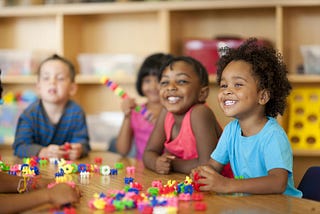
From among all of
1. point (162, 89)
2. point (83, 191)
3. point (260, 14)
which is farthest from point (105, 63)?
point (83, 191)

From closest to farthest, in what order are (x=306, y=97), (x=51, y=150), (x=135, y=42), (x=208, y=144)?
(x=208, y=144) → (x=51, y=150) → (x=306, y=97) → (x=135, y=42)

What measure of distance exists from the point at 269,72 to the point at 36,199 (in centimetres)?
84

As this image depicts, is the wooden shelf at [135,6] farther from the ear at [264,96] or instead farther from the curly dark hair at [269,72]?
the ear at [264,96]

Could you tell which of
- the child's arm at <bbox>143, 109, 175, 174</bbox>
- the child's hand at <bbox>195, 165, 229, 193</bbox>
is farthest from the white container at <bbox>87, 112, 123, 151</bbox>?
the child's hand at <bbox>195, 165, 229, 193</bbox>

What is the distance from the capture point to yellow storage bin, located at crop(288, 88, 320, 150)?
3.44 meters

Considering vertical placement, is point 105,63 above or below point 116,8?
below

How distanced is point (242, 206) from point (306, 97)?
2154 millimetres

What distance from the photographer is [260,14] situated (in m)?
3.71

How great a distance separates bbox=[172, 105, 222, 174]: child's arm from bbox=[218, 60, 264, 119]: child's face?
28 cm

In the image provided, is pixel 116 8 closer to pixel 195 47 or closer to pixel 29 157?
pixel 195 47

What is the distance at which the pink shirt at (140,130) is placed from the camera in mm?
2947

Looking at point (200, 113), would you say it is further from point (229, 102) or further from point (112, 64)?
point (112, 64)

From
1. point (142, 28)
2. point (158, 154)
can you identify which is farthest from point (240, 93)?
point (142, 28)

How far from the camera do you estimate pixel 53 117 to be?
285 centimetres
